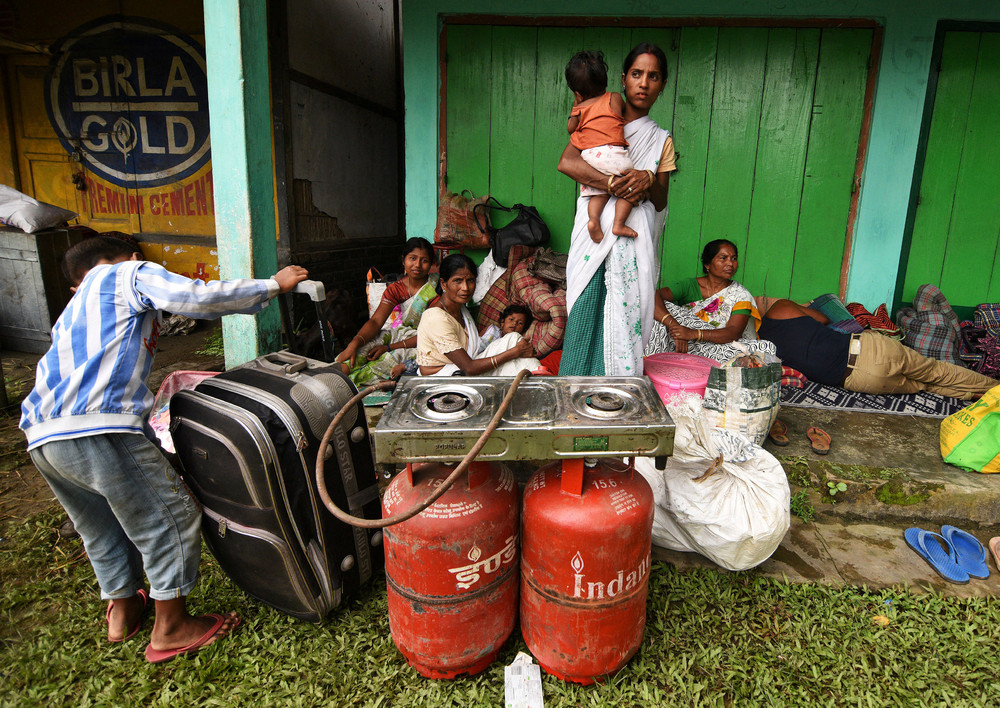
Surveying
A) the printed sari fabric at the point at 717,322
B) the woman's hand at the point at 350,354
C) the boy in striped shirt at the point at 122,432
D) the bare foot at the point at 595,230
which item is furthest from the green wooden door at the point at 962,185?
the boy in striped shirt at the point at 122,432

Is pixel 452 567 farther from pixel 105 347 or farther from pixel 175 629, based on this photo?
pixel 105 347

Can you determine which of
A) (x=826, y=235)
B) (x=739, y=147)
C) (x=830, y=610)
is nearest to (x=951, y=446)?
(x=830, y=610)

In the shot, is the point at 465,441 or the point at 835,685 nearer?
the point at 465,441

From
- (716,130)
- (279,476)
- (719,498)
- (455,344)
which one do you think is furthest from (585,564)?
(716,130)

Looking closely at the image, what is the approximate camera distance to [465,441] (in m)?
1.60

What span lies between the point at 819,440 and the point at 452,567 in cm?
231

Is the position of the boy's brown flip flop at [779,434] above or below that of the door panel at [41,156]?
below

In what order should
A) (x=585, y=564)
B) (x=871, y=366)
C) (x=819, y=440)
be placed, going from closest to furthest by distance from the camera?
(x=585, y=564) → (x=819, y=440) → (x=871, y=366)

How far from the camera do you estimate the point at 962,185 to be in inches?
173

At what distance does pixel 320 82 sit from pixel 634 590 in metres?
4.86

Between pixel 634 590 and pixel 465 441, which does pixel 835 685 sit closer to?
pixel 634 590

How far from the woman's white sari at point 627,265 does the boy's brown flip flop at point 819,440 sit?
43.4 inches

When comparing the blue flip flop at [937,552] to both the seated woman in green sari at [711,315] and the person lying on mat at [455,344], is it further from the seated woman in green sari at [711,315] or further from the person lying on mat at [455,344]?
the person lying on mat at [455,344]

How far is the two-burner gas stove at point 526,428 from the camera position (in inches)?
63.0
